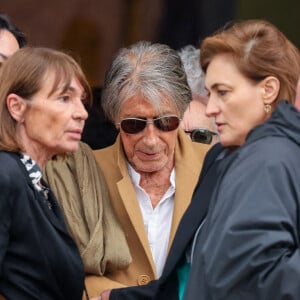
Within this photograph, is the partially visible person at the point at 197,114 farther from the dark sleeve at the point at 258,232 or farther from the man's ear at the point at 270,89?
the dark sleeve at the point at 258,232

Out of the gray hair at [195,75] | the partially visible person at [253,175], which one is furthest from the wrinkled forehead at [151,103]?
the partially visible person at [253,175]

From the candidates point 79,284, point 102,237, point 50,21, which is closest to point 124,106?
point 102,237

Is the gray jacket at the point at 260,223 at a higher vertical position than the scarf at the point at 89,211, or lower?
higher

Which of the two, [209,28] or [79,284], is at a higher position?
[209,28]

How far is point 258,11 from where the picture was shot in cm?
681

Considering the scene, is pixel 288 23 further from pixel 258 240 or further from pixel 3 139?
pixel 258 240

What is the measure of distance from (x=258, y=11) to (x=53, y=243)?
3175 mm

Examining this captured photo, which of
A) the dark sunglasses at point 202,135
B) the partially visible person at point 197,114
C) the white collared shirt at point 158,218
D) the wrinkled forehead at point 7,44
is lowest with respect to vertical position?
the white collared shirt at point 158,218

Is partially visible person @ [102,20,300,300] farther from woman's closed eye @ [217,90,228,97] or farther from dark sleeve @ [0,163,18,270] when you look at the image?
dark sleeve @ [0,163,18,270]

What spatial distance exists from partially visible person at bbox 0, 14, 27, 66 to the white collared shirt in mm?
657

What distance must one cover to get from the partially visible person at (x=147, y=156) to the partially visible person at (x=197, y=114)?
38 cm

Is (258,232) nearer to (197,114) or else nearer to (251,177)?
(251,177)

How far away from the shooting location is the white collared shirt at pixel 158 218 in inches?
181

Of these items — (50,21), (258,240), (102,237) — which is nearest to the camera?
(258,240)
